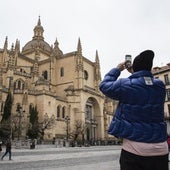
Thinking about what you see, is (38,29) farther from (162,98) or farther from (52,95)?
(162,98)

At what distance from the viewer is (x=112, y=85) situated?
2203 mm

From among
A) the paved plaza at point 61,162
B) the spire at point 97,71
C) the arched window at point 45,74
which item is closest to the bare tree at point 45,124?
the arched window at point 45,74

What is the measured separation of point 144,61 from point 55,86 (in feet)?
154

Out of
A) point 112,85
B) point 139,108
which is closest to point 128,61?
point 112,85

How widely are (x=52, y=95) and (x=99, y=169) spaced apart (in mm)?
32339

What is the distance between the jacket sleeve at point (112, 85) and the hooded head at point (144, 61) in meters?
0.22

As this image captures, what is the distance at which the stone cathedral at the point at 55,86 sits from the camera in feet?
122

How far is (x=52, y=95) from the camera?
39.2 m

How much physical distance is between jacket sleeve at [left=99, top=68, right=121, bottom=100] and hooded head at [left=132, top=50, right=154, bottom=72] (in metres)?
0.22

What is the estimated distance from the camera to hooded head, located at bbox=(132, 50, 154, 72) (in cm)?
223

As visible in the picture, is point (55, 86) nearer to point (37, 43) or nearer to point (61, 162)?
point (37, 43)

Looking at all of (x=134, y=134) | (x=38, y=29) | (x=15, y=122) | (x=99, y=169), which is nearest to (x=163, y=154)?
(x=134, y=134)

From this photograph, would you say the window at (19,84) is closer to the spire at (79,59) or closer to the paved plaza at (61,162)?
the spire at (79,59)

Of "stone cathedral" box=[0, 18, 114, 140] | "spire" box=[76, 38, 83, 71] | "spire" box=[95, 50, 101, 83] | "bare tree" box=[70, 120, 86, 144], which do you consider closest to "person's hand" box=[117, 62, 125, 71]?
"stone cathedral" box=[0, 18, 114, 140]
